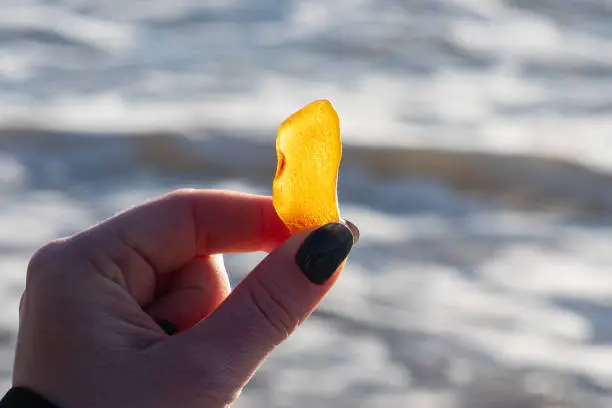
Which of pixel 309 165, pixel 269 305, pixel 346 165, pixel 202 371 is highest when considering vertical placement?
pixel 346 165

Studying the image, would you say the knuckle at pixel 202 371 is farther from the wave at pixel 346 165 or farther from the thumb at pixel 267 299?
the wave at pixel 346 165

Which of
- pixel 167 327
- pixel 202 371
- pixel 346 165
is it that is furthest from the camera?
pixel 346 165

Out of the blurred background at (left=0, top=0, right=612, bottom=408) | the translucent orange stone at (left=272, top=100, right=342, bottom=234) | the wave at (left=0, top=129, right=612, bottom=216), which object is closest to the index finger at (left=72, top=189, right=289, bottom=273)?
the translucent orange stone at (left=272, top=100, right=342, bottom=234)

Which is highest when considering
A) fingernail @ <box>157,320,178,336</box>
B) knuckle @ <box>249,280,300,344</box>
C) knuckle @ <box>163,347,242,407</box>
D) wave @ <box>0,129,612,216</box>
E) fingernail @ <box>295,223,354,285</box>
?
wave @ <box>0,129,612,216</box>

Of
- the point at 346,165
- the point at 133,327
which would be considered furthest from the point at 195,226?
the point at 346,165

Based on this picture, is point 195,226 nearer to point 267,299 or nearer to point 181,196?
point 181,196

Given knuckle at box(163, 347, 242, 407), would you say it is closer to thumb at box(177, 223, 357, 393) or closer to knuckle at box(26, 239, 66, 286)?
thumb at box(177, 223, 357, 393)

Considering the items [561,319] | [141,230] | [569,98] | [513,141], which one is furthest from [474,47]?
[141,230]
